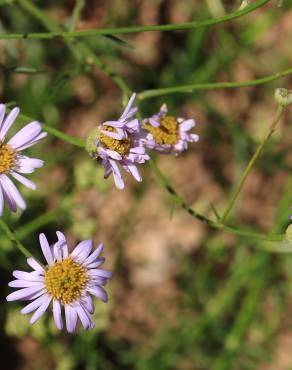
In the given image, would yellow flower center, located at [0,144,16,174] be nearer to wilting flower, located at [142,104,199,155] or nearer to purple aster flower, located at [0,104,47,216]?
purple aster flower, located at [0,104,47,216]

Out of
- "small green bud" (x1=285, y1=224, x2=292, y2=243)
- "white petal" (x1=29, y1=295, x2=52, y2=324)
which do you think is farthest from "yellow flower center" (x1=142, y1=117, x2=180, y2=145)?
"white petal" (x1=29, y1=295, x2=52, y2=324)

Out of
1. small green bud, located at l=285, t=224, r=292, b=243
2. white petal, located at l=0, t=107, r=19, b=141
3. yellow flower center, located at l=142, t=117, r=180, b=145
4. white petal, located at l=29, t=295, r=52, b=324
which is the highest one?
yellow flower center, located at l=142, t=117, r=180, b=145

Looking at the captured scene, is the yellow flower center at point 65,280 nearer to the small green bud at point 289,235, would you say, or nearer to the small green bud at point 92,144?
the small green bud at point 92,144

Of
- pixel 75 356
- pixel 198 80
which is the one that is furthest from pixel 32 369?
pixel 198 80

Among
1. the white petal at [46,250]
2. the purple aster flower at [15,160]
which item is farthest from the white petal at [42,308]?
the purple aster flower at [15,160]

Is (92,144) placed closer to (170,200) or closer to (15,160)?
(15,160)

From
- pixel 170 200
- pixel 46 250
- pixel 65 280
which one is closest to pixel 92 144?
pixel 46 250

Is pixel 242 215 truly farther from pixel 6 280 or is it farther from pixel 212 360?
pixel 6 280
